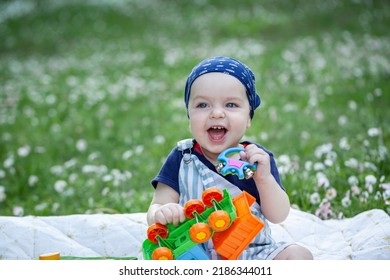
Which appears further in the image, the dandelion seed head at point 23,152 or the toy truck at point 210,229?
the dandelion seed head at point 23,152

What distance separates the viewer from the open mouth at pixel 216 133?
245cm

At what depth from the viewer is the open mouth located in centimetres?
245

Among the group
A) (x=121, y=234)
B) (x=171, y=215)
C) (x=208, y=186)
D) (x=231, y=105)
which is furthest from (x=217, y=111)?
(x=121, y=234)

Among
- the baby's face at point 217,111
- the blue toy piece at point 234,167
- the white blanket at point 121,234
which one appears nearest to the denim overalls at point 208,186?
the baby's face at point 217,111

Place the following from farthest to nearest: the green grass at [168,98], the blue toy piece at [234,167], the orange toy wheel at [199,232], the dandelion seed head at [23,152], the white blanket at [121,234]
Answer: the dandelion seed head at [23,152] < the green grass at [168,98] < the white blanket at [121,234] < the blue toy piece at [234,167] < the orange toy wheel at [199,232]

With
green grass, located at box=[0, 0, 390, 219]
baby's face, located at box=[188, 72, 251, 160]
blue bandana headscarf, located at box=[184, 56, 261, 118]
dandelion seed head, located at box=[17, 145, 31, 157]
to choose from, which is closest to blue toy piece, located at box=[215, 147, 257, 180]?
baby's face, located at box=[188, 72, 251, 160]

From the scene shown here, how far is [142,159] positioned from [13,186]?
120cm

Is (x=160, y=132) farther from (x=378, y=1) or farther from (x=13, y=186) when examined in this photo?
(x=378, y=1)

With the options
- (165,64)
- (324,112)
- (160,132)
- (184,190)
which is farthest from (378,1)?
(184,190)

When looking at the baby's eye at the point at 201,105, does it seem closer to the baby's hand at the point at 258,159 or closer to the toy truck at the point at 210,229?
the baby's hand at the point at 258,159

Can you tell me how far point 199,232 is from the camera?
82.7 inches

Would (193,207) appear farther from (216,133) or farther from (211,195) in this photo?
(216,133)

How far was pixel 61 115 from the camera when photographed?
6664 millimetres

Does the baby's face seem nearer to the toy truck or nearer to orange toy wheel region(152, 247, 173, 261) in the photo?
the toy truck
